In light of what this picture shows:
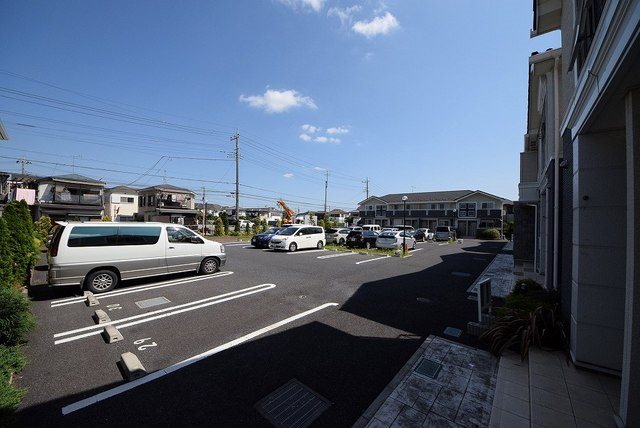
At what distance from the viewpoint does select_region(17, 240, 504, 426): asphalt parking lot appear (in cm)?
295

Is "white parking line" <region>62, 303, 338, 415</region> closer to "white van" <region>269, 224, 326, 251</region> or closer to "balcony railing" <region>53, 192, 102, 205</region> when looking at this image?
"white van" <region>269, 224, 326, 251</region>

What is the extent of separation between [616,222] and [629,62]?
6.84 feet

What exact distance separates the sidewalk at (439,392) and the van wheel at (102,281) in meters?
7.69

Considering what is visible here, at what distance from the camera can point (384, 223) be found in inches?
1897

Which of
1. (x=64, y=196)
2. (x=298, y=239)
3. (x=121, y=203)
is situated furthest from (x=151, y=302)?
(x=121, y=203)

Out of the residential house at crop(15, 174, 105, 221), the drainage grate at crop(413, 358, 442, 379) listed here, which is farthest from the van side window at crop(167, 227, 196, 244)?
the residential house at crop(15, 174, 105, 221)

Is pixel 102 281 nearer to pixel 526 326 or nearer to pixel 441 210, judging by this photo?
pixel 526 326

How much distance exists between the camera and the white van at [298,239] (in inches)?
667

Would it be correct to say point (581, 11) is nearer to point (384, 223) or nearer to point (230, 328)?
point (230, 328)

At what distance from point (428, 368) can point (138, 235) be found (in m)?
8.20

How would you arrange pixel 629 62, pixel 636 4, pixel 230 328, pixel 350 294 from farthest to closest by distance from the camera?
pixel 350 294 < pixel 230 328 < pixel 629 62 < pixel 636 4


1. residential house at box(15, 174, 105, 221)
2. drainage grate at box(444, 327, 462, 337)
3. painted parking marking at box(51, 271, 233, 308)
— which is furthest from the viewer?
residential house at box(15, 174, 105, 221)

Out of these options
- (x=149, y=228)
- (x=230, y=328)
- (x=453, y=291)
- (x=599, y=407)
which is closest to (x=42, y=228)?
(x=149, y=228)

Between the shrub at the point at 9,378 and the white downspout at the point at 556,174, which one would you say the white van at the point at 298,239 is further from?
the white downspout at the point at 556,174
